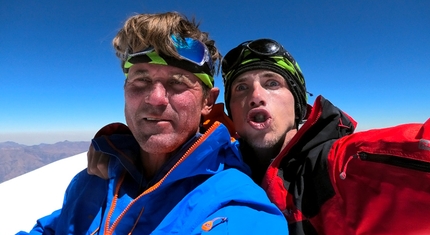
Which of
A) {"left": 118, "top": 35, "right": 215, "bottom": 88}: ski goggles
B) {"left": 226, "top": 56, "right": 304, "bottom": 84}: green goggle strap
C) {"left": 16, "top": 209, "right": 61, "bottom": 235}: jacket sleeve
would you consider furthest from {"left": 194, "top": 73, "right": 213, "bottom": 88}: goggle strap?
{"left": 16, "top": 209, "right": 61, "bottom": 235}: jacket sleeve

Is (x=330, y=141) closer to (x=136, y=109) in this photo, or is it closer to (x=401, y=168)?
(x=401, y=168)

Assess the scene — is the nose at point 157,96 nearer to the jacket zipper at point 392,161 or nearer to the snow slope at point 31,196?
the jacket zipper at point 392,161

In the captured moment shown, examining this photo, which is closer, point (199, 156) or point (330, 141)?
point (199, 156)

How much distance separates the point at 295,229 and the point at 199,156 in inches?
27.5

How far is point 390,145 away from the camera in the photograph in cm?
110

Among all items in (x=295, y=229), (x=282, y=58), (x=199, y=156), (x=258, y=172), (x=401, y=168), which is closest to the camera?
(x=401, y=168)

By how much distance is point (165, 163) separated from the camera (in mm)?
1426

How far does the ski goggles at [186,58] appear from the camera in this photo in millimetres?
1460

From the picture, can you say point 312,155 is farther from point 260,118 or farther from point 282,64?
point 282,64

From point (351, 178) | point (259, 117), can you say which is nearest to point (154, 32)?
point (259, 117)

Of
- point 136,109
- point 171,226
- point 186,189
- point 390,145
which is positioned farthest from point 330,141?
point 136,109

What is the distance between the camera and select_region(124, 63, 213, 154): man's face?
1.41m

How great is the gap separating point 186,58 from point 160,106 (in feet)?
1.09

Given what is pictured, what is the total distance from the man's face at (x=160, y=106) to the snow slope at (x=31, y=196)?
8.68 feet
